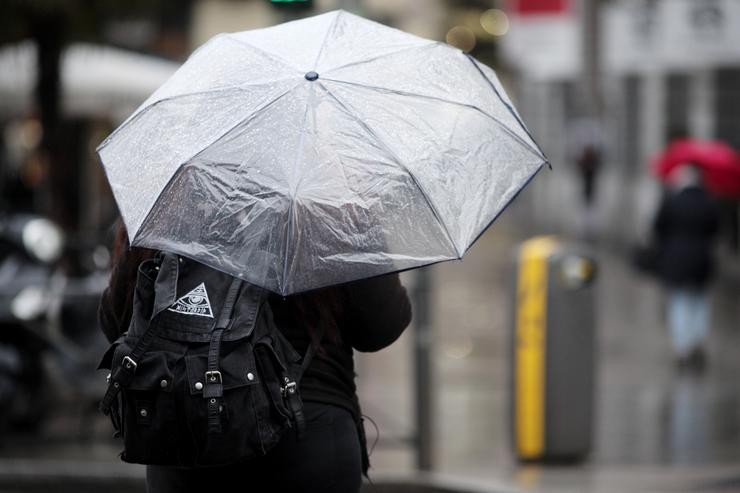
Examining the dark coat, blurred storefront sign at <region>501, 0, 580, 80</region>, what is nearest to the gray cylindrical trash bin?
the dark coat

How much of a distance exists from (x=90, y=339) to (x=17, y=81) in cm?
675

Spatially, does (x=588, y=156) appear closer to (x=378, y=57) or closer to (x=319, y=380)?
(x=378, y=57)

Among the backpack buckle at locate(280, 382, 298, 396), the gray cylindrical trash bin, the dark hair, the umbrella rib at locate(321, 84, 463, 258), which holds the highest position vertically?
the umbrella rib at locate(321, 84, 463, 258)

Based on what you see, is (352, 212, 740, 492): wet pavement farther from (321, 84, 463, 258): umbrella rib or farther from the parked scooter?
(321, 84, 463, 258): umbrella rib

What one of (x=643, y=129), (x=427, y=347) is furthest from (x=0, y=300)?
(x=643, y=129)

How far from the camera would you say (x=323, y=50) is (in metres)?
3.28

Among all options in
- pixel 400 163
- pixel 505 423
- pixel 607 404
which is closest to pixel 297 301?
pixel 400 163

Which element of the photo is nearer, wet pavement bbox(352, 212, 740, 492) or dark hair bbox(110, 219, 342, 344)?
dark hair bbox(110, 219, 342, 344)

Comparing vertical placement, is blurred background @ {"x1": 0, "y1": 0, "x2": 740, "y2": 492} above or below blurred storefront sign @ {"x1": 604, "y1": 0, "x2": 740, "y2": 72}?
below

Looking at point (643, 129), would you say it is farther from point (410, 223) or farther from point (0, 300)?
point (410, 223)

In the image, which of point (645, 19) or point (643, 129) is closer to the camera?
point (645, 19)

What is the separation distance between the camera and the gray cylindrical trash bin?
7594 mm

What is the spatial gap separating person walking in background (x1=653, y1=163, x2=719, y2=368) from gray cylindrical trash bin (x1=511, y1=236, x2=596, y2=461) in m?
3.94

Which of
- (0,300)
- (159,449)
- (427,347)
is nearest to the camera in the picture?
(159,449)
